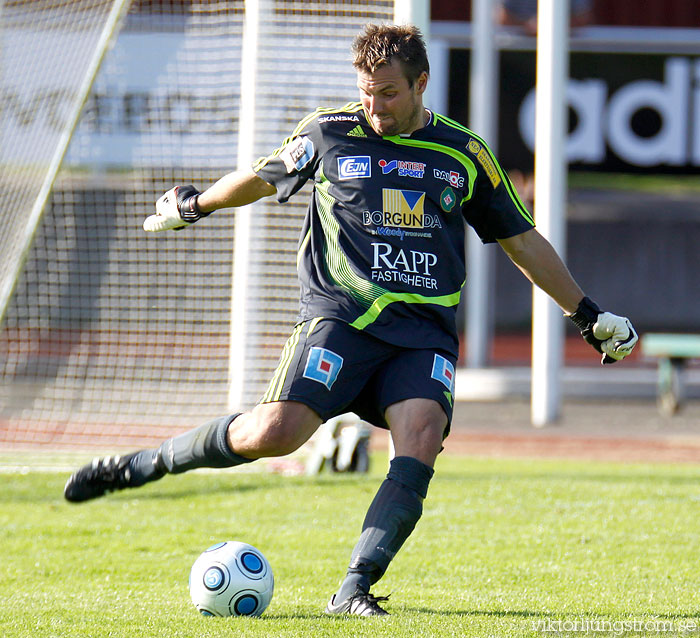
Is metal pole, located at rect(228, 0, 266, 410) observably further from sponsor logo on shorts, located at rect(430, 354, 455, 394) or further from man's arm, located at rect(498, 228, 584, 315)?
sponsor logo on shorts, located at rect(430, 354, 455, 394)

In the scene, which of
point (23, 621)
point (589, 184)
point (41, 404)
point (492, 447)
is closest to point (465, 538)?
point (23, 621)

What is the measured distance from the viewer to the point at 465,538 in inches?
229

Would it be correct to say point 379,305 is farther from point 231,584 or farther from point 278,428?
point 231,584

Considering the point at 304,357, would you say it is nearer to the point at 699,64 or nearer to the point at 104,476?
the point at 104,476

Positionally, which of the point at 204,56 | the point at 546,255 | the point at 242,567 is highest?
the point at 204,56

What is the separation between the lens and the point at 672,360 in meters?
13.6

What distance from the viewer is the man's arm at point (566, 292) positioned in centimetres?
438

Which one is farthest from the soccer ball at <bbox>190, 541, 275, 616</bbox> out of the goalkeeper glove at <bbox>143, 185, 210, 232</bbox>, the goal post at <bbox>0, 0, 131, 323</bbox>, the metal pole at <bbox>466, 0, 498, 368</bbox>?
the metal pole at <bbox>466, 0, 498, 368</bbox>

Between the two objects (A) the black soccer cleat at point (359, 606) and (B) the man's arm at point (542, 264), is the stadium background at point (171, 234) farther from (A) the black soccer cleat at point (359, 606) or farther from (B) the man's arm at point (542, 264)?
(A) the black soccer cleat at point (359, 606)

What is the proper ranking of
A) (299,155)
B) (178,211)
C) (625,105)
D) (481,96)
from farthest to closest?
1. (625,105)
2. (481,96)
3. (178,211)
4. (299,155)

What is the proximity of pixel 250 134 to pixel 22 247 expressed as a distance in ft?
6.41

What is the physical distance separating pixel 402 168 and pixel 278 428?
106 centimetres

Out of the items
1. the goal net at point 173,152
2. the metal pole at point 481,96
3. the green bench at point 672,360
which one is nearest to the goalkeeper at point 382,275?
the goal net at point 173,152

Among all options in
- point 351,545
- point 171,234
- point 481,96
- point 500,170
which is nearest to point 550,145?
point 481,96
